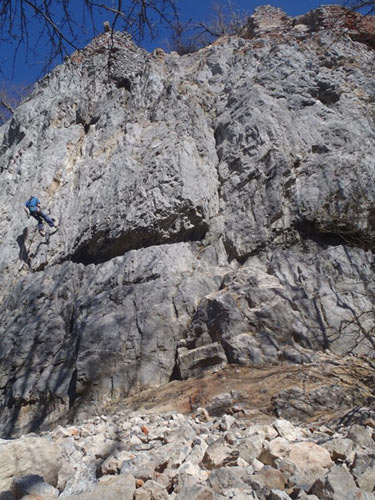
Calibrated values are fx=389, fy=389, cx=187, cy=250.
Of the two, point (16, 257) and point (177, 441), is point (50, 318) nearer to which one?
point (16, 257)

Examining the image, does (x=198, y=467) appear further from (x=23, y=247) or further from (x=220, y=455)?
(x=23, y=247)

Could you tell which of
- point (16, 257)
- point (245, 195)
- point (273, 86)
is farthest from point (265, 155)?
point (16, 257)

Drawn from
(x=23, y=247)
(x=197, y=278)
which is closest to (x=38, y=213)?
(x=23, y=247)

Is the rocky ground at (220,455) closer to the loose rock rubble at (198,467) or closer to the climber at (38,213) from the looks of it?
the loose rock rubble at (198,467)

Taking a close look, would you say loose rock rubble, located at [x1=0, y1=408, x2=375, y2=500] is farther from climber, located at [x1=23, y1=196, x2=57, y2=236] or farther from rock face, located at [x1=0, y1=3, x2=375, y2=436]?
climber, located at [x1=23, y1=196, x2=57, y2=236]

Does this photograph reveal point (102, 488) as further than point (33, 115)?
No

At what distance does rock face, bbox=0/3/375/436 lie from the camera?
6.86 meters

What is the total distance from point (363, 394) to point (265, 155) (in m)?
6.49

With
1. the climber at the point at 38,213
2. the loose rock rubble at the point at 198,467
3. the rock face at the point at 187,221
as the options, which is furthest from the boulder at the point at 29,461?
the climber at the point at 38,213

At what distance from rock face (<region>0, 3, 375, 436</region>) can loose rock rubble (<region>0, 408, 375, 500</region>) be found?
269cm

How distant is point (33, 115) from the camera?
14234mm

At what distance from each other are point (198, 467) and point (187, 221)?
22.4 ft

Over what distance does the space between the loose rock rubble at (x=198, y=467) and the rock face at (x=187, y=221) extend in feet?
8.83

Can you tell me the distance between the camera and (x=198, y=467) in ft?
9.02
